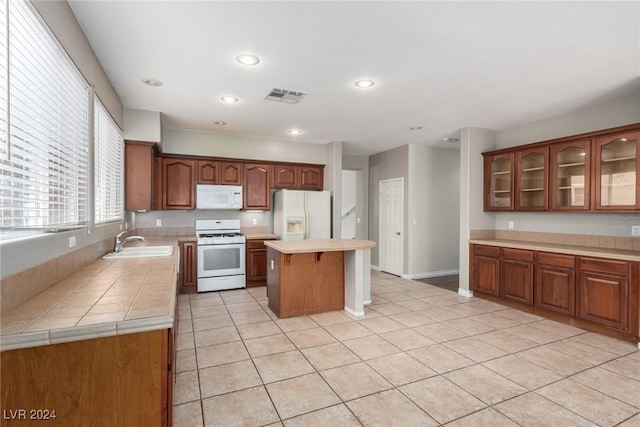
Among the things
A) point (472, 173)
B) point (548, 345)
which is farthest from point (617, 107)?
point (548, 345)

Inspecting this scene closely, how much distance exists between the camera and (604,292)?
3.36m

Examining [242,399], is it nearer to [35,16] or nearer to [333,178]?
[35,16]

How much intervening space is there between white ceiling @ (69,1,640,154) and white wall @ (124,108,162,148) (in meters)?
0.10

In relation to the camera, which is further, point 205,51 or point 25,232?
point 205,51

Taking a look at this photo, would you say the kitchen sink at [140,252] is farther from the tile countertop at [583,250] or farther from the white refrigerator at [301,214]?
the tile countertop at [583,250]

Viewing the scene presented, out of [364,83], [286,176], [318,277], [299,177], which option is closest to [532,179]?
[364,83]

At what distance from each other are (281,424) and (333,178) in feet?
14.8

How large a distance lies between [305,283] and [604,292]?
3.27 m

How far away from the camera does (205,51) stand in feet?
8.57

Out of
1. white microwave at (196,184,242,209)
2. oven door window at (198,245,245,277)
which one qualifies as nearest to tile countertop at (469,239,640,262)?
oven door window at (198,245,245,277)

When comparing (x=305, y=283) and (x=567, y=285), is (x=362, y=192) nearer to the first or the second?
(x=305, y=283)

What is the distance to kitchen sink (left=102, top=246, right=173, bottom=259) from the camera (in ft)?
9.89

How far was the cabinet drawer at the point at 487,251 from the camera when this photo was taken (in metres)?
4.47

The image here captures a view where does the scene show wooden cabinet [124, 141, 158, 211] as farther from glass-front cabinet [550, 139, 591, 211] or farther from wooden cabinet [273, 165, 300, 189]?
glass-front cabinet [550, 139, 591, 211]
